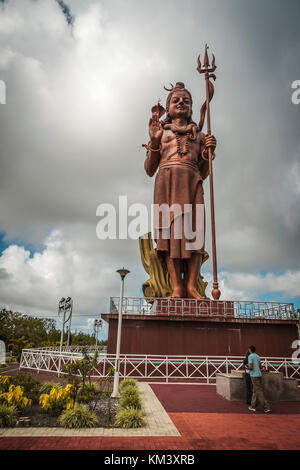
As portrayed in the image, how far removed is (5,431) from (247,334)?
10554mm

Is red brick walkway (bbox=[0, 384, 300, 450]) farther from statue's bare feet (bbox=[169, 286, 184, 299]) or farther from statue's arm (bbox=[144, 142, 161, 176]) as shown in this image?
statue's arm (bbox=[144, 142, 161, 176])

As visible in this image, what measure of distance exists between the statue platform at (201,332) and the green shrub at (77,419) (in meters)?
7.02

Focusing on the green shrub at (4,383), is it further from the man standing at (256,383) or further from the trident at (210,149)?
the trident at (210,149)

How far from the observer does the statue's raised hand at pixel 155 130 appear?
1714cm

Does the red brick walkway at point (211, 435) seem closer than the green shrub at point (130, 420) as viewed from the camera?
Yes

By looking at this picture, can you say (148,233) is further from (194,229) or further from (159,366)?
(159,366)

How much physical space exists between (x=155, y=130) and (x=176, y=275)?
27.1ft

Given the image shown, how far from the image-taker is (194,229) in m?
16.3

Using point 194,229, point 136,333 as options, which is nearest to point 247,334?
point 136,333

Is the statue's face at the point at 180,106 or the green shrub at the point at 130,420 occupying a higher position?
the statue's face at the point at 180,106

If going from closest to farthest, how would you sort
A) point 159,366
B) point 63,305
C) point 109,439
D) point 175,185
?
point 109,439 < point 159,366 < point 175,185 < point 63,305

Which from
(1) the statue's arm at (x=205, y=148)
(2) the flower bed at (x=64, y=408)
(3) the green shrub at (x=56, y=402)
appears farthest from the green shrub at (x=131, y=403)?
(1) the statue's arm at (x=205, y=148)

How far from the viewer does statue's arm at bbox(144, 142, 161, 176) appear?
17422 millimetres
